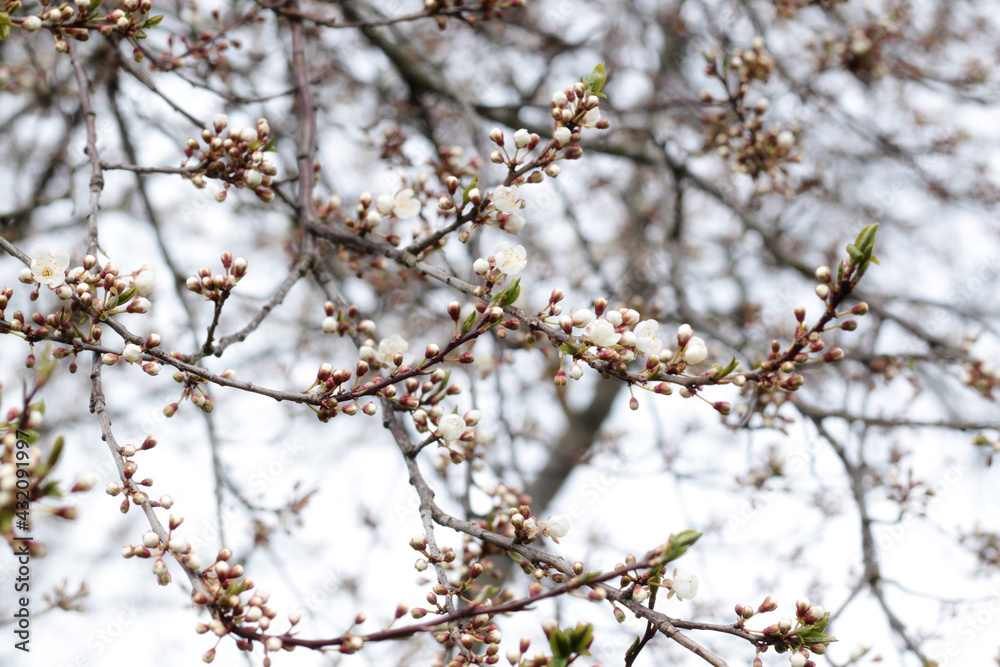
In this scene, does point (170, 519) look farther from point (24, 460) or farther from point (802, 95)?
point (802, 95)

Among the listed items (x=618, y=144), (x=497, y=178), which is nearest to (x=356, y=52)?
(x=618, y=144)

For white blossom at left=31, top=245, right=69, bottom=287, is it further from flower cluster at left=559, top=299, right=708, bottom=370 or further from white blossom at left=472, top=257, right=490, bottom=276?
flower cluster at left=559, top=299, right=708, bottom=370

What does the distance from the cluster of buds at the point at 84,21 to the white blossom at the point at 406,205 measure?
2.95ft

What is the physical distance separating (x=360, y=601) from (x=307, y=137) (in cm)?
367

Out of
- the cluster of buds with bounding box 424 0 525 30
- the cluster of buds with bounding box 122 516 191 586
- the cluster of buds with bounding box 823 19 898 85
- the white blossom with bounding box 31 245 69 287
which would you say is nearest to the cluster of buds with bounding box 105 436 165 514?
the cluster of buds with bounding box 122 516 191 586

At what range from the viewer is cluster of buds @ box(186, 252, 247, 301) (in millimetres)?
1664

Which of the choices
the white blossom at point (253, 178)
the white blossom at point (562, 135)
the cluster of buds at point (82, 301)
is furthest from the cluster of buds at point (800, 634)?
the white blossom at point (253, 178)

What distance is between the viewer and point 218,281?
1666 millimetres

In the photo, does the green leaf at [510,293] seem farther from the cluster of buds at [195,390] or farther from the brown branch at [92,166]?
the brown branch at [92,166]

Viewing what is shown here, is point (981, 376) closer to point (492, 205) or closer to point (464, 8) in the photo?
point (492, 205)

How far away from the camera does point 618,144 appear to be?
16.0 ft

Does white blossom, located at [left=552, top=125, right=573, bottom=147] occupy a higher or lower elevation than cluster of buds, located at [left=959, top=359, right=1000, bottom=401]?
lower

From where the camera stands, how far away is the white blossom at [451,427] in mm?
1771

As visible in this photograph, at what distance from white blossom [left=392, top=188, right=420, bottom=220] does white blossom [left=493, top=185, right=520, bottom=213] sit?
1.75 feet
